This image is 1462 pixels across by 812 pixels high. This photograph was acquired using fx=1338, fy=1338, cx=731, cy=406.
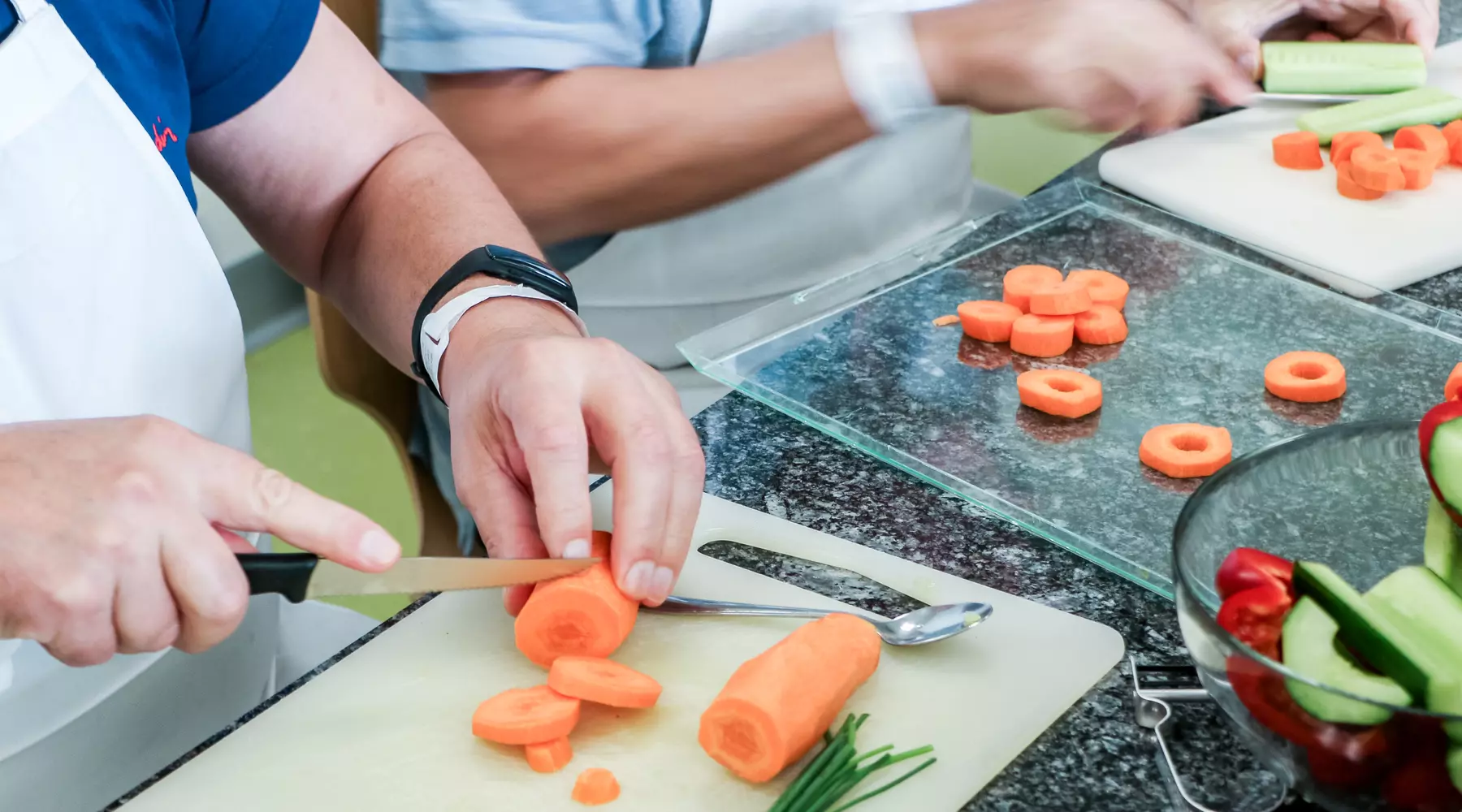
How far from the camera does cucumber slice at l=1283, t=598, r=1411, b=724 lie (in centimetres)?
60

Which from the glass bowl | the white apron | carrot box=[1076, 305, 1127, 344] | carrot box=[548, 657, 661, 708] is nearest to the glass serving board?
carrot box=[1076, 305, 1127, 344]

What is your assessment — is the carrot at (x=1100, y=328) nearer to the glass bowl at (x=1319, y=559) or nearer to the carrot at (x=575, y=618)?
the glass bowl at (x=1319, y=559)

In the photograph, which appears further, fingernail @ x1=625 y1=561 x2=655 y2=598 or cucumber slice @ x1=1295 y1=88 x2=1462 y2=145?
cucumber slice @ x1=1295 y1=88 x2=1462 y2=145

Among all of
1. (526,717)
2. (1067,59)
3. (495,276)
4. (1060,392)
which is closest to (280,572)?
(526,717)

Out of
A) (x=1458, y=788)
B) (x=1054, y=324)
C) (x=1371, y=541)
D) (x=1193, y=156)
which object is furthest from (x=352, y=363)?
(x=1458, y=788)

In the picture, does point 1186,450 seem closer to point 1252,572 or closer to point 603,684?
point 1252,572

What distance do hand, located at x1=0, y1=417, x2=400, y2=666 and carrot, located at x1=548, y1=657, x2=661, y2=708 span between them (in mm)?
144

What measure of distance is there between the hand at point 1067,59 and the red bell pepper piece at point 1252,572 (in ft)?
2.58

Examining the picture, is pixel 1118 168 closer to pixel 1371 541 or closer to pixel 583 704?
pixel 1371 541

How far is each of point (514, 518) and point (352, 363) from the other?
74 cm

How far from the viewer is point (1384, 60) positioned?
163 cm

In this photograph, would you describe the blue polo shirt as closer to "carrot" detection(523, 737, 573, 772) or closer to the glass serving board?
the glass serving board

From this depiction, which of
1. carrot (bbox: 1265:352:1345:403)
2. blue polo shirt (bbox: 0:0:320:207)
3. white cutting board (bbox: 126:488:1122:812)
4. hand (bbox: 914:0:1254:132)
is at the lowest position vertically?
white cutting board (bbox: 126:488:1122:812)

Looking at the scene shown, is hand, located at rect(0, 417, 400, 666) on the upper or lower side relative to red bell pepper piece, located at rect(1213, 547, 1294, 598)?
upper
